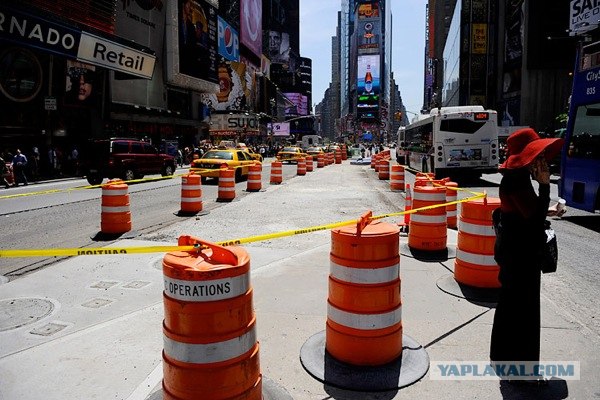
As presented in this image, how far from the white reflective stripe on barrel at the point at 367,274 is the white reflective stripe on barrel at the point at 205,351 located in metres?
1.27

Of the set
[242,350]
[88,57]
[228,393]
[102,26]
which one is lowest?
[228,393]

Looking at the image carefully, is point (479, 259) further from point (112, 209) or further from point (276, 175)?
point (276, 175)

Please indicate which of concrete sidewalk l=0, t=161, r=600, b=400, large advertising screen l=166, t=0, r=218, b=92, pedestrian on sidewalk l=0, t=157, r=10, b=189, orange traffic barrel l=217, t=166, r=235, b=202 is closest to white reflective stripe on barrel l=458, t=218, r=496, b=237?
concrete sidewalk l=0, t=161, r=600, b=400

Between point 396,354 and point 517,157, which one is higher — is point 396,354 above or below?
below

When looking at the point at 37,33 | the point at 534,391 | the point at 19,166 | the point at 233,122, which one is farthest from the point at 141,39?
the point at 534,391

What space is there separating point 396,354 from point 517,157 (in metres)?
1.94

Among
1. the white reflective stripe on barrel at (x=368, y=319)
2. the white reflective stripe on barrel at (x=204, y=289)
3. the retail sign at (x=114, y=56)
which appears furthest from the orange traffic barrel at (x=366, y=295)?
the retail sign at (x=114, y=56)

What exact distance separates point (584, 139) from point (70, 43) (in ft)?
90.1

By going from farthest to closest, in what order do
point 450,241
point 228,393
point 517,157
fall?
point 450,241, point 517,157, point 228,393

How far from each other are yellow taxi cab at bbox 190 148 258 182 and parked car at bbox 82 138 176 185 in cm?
324

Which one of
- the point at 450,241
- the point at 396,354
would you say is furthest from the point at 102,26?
the point at 396,354

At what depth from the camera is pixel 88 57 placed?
29.0 metres

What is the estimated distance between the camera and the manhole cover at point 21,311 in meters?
4.79

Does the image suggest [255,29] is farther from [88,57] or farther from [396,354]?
[396,354]
